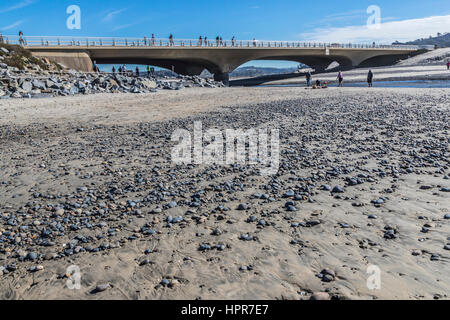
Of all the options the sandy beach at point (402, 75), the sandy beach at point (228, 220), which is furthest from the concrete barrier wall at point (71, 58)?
the sandy beach at point (228, 220)

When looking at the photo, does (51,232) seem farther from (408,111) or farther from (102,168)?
(408,111)

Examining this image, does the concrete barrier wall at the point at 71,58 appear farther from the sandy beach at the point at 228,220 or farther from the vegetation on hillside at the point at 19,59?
the sandy beach at the point at 228,220

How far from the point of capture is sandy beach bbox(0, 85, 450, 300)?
4520mm

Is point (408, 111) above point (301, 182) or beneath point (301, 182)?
above


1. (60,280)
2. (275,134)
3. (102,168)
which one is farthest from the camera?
(275,134)

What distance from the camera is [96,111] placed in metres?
21.0

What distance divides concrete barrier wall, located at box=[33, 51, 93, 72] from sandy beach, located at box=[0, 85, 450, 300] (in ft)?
151

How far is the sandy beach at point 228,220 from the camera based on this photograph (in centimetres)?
452

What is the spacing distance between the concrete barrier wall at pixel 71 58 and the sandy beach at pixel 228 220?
1814 inches

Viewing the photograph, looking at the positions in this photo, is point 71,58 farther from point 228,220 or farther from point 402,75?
point 228,220

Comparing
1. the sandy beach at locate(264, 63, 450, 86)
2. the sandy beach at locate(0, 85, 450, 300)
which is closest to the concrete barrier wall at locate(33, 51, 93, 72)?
the sandy beach at locate(264, 63, 450, 86)

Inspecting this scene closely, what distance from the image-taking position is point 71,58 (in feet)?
177

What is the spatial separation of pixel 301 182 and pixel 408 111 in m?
13.5
